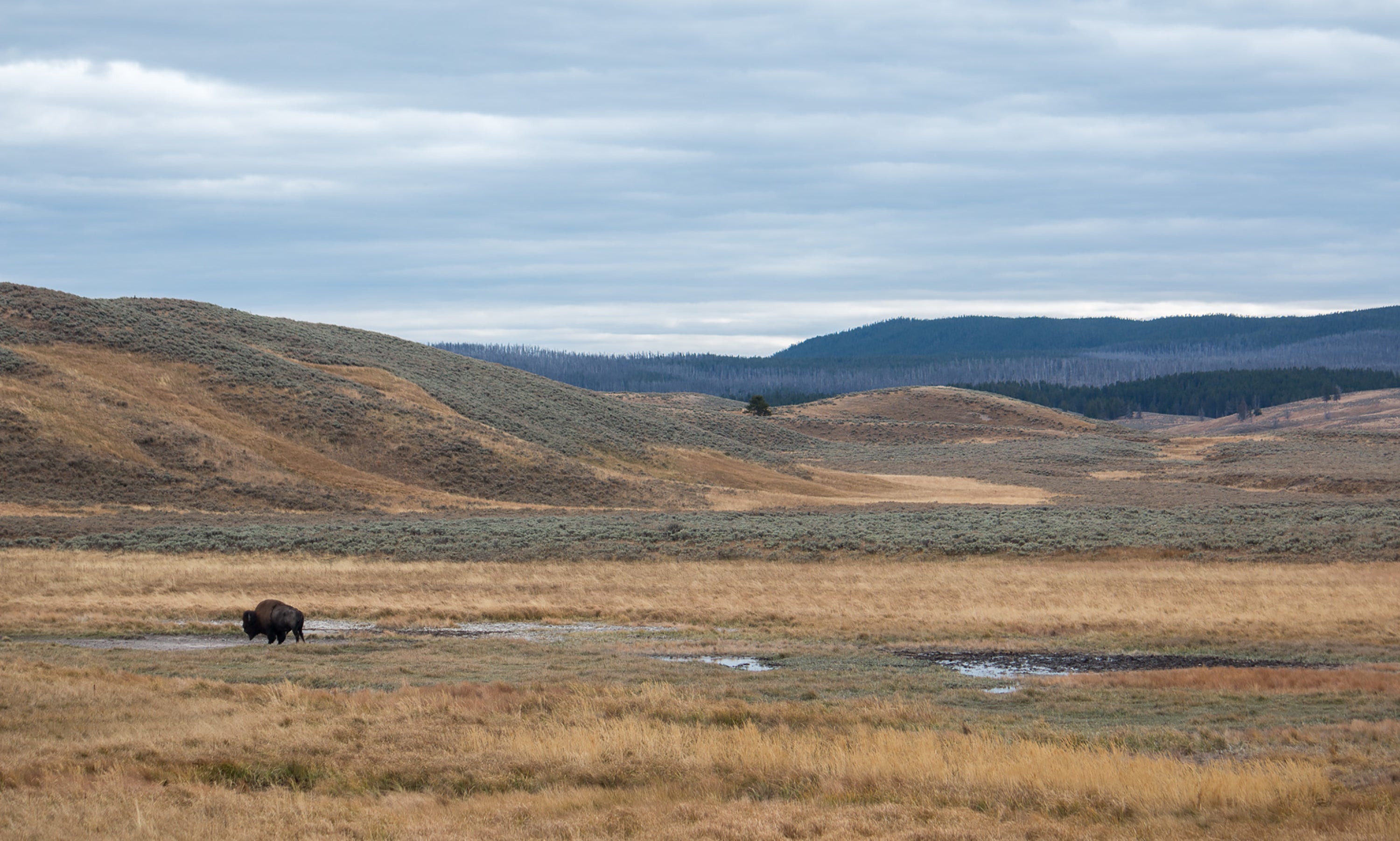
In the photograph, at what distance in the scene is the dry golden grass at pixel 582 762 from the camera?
892 centimetres

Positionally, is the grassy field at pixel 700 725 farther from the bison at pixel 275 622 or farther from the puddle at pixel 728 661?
the bison at pixel 275 622

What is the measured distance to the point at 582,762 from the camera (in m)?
10.5

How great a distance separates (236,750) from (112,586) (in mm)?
20612

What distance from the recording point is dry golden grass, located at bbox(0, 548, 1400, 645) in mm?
23828

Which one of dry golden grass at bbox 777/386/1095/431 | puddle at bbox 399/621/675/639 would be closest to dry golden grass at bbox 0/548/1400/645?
puddle at bbox 399/621/675/639

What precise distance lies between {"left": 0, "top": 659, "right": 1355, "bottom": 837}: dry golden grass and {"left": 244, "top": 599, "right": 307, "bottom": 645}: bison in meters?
6.98

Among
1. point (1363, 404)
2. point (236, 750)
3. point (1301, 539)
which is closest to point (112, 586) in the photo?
point (236, 750)

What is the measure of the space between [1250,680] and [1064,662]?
3860mm

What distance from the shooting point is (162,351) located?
216 ft

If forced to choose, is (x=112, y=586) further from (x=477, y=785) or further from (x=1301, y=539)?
(x=1301, y=539)

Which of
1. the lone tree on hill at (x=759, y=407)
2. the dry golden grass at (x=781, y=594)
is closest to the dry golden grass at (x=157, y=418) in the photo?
the dry golden grass at (x=781, y=594)

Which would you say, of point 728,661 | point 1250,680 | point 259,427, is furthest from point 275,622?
point 259,427

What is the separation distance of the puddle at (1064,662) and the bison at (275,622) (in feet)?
38.6

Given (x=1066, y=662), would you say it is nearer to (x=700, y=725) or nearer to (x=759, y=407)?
(x=700, y=725)
